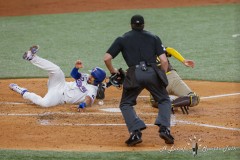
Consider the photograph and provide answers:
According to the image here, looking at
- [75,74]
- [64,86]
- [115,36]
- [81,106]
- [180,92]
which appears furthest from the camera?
[115,36]

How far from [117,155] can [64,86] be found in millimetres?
3624

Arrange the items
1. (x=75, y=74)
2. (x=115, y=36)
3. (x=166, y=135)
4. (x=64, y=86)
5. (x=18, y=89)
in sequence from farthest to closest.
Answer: (x=115, y=36)
(x=18, y=89)
(x=64, y=86)
(x=75, y=74)
(x=166, y=135)

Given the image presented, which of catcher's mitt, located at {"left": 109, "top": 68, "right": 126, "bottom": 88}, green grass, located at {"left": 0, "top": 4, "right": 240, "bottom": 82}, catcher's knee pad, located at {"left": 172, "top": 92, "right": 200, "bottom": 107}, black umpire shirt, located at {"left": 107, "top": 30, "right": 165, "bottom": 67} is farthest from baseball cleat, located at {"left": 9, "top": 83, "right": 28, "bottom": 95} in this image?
black umpire shirt, located at {"left": 107, "top": 30, "right": 165, "bottom": 67}

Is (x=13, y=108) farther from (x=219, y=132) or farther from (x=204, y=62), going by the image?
(x=204, y=62)

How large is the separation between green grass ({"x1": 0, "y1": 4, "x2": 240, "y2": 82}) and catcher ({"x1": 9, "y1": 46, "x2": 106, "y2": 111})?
264 centimetres

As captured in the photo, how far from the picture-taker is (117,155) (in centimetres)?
859

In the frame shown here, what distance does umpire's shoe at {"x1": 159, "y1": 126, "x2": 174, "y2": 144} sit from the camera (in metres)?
9.30

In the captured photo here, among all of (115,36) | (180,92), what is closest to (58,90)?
(180,92)

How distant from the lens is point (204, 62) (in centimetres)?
1554

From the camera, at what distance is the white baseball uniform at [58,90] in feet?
38.5

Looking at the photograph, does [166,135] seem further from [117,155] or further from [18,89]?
[18,89]

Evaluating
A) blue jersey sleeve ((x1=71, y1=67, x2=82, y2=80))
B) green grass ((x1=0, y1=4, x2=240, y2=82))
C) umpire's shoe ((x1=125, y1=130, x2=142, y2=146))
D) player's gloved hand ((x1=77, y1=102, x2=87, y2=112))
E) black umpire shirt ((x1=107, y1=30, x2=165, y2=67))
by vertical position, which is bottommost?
green grass ((x1=0, y1=4, x2=240, y2=82))

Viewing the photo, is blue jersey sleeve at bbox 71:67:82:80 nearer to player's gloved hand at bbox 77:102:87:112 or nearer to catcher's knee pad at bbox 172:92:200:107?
player's gloved hand at bbox 77:102:87:112

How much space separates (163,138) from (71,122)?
1934mm
